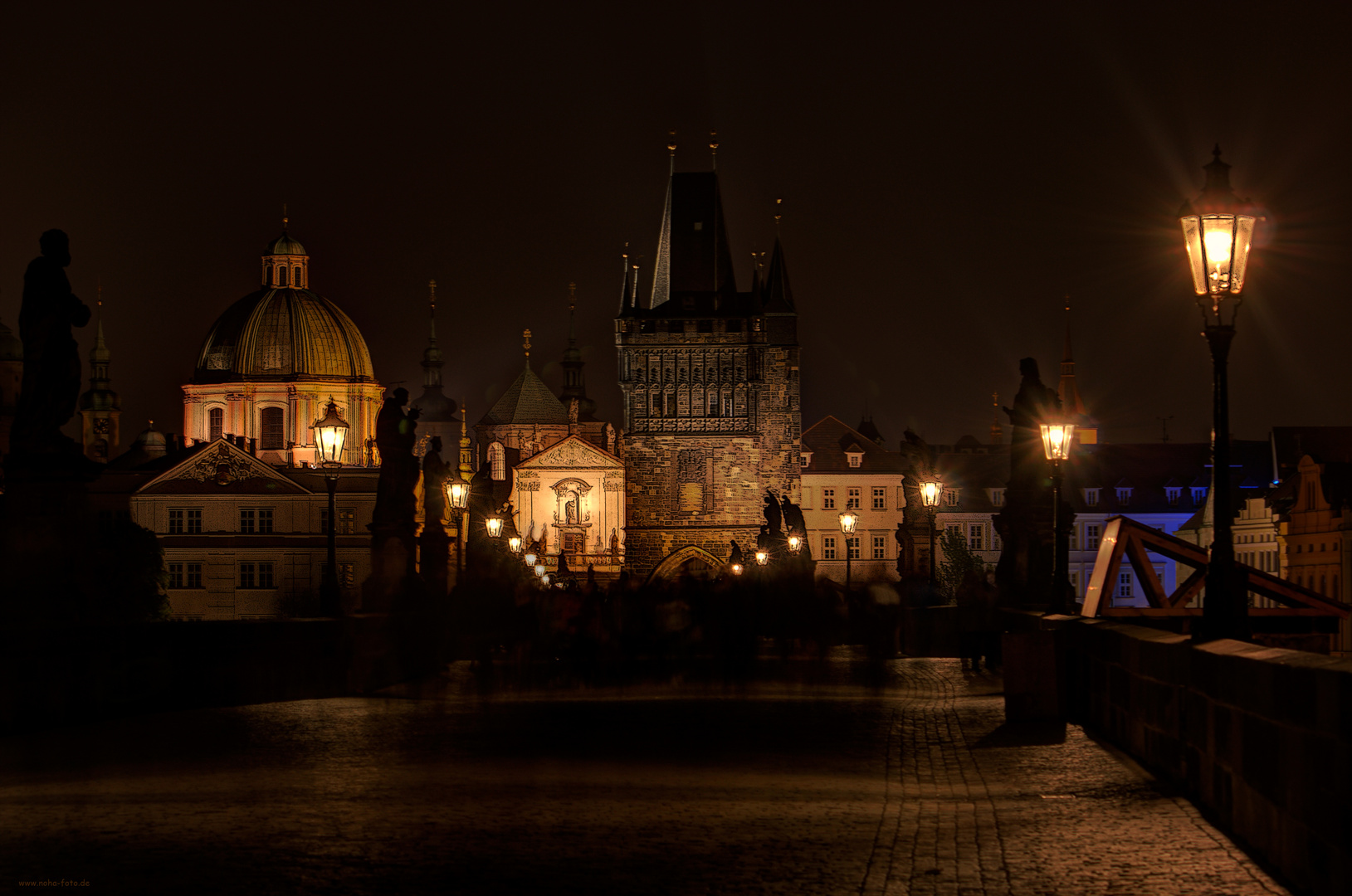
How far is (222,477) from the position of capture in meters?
108

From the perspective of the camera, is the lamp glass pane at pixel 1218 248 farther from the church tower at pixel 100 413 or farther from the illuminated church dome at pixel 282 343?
the church tower at pixel 100 413

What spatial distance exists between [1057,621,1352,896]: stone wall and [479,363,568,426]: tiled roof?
14486 cm

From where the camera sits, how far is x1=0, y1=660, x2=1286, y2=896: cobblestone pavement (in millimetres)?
8758

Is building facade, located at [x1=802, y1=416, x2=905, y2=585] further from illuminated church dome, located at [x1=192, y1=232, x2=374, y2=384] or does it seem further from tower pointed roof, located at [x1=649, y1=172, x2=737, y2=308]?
illuminated church dome, located at [x1=192, y1=232, x2=374, y2=384]

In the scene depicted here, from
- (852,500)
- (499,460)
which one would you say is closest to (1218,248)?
(852,500)

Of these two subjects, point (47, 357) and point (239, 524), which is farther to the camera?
point (239, 524)

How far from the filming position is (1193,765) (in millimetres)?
11008

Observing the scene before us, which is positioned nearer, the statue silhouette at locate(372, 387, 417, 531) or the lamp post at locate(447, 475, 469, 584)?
the statue silhouette at locate(372, 387, 417, 531)

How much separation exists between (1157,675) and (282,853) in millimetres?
5608

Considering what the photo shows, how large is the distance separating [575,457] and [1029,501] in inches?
3882

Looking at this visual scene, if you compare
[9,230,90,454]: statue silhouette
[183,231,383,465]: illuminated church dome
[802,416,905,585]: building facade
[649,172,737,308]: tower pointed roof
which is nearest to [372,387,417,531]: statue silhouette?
[9,230,90,454]: statue silhouette


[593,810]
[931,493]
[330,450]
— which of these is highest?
[330,450]

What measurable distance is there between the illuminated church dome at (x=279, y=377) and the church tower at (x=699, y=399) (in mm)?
21853

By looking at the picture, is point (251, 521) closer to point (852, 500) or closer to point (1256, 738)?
point (852, 500)
